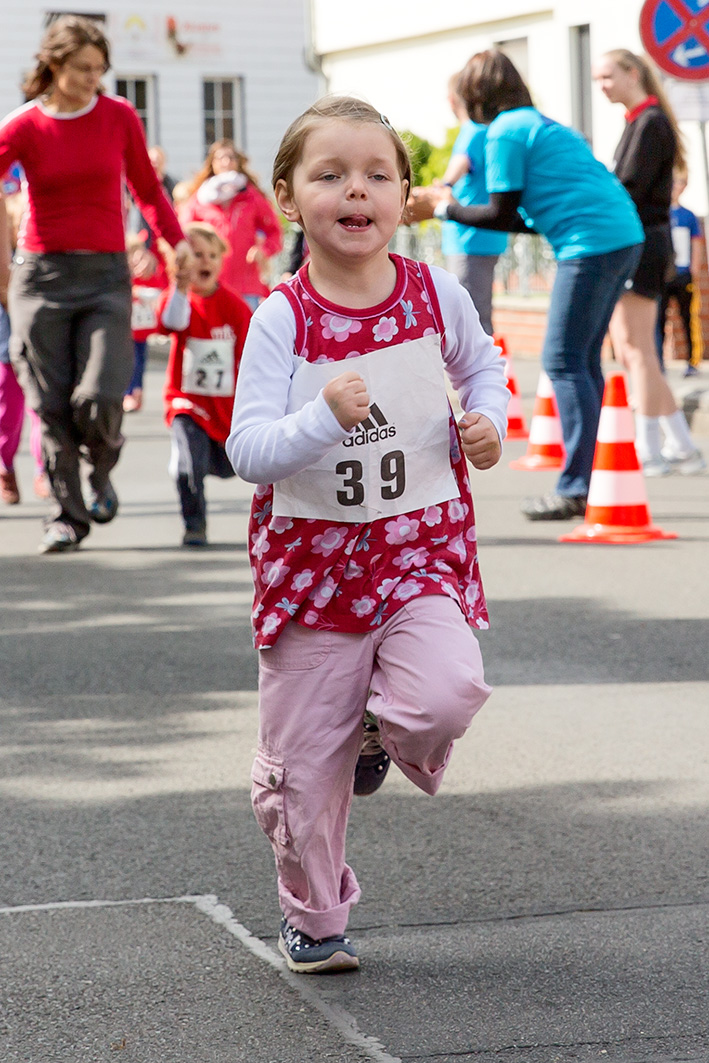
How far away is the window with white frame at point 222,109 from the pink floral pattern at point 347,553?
33.1 meters

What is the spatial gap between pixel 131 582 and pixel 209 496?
293 cm

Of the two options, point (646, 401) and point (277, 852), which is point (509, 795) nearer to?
point (277, 852)

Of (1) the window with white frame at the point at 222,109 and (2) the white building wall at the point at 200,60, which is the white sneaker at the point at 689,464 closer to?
(2) the white building wall at the point at 200,60

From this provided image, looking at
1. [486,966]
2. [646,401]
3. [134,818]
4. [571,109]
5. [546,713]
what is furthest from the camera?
[571,109]

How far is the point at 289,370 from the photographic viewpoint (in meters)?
3.39

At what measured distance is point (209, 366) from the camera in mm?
8734

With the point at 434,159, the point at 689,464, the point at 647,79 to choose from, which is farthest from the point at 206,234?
the point at 434,159

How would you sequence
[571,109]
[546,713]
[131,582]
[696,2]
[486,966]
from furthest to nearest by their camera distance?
1. [571,109]
2. [696,2]
3. [131,582]
4. [546,713]
5. [486,966]

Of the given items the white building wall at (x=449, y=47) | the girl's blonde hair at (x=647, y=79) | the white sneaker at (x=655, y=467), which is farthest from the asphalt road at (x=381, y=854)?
the white building wall at (x=449, y=47)

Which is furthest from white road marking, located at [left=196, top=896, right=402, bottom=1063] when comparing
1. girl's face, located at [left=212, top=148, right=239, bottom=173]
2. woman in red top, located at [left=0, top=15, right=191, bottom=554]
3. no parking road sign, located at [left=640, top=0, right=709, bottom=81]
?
girl's face, located at [left=212, top=148, right=239, bottom=173]

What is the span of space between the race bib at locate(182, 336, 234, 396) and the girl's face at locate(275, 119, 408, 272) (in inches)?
211

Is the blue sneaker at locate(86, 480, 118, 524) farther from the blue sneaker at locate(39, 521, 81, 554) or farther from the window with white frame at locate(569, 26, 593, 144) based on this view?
the window with white frame at locate(569, 26, 593, 144)

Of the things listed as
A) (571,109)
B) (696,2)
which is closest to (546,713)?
(696,2)

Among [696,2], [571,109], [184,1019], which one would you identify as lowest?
[184,1019]
